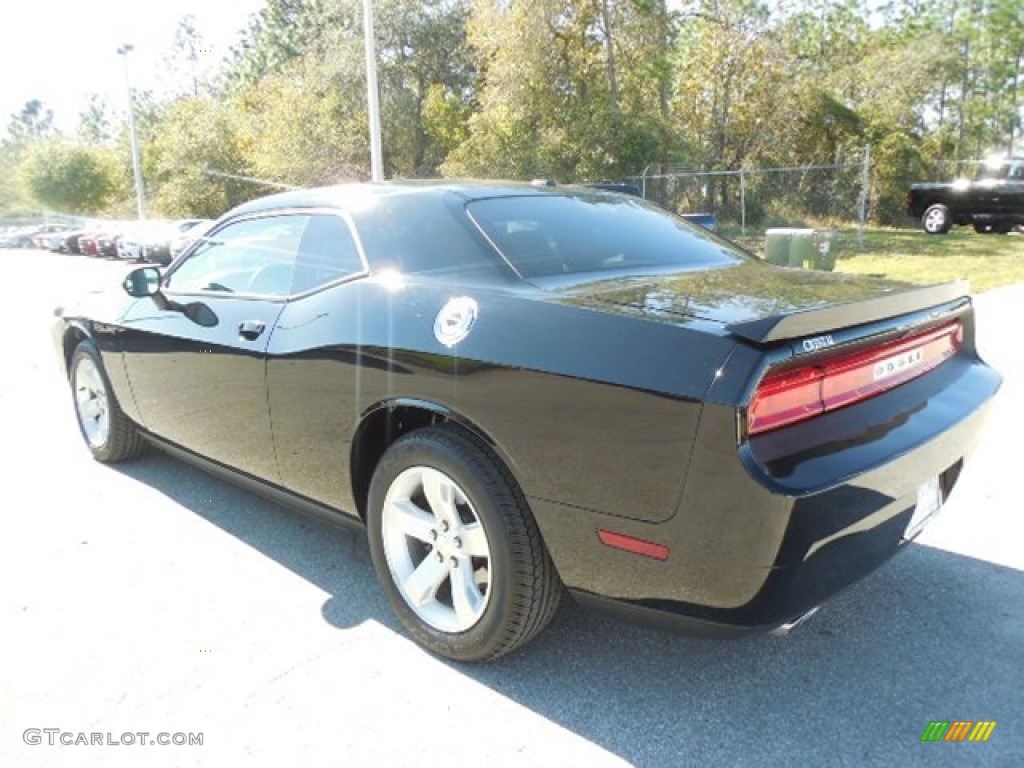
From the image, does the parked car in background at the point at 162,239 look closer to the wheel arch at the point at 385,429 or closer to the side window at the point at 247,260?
the side window at the point at 247,260

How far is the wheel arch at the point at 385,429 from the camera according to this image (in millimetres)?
2350

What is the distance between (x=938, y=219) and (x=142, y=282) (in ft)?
70.6

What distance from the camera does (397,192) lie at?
9.87 ft

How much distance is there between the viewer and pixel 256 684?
245cm

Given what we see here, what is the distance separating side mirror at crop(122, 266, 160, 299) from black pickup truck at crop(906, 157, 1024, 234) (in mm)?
21316

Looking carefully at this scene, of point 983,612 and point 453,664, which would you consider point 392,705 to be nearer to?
point 453,664

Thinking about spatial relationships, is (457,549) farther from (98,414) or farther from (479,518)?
(98,414)

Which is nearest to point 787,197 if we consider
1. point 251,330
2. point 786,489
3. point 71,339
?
point 71,339

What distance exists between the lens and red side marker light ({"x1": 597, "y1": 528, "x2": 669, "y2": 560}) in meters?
1.96

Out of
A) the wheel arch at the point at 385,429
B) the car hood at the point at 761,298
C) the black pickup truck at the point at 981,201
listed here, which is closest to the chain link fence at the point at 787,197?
the black pickup truck at the point at 981,201

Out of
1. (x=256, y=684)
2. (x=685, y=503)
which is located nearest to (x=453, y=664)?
(x=256, y=684)

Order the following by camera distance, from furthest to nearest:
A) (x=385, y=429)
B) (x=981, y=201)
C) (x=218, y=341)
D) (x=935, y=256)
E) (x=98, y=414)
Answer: (x=981, y=201), (x=935, y=256), (x=98, y=414), (x=218, y=341), (x=385, y=429)

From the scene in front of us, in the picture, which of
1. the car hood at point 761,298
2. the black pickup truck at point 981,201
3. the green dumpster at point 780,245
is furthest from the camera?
the black pickup truck at point 981,201

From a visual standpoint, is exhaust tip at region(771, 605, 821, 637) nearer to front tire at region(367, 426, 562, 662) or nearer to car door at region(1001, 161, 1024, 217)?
front tire at region(367, 426, 562, 662)
